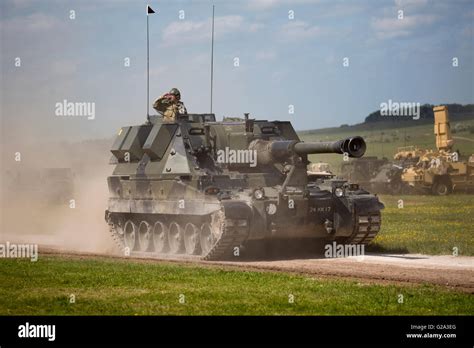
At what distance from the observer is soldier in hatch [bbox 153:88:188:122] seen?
98.9ft

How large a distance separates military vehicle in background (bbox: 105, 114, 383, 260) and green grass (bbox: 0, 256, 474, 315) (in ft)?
10.2

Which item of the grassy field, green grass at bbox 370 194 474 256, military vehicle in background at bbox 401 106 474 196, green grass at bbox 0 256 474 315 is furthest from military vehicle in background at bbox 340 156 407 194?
green grass at bbox 0 256 474 315

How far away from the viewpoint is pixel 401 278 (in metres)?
21.1

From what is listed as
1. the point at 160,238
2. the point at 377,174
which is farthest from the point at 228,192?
the point at 377,174

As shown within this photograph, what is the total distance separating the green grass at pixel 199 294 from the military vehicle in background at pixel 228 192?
3124 millimetres

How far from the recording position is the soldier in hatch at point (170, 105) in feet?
98.9

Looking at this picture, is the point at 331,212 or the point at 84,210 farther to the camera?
the point at 84,210

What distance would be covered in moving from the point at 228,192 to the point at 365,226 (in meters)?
3.68

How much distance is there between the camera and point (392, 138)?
109 m

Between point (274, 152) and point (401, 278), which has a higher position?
point (274, 152)
